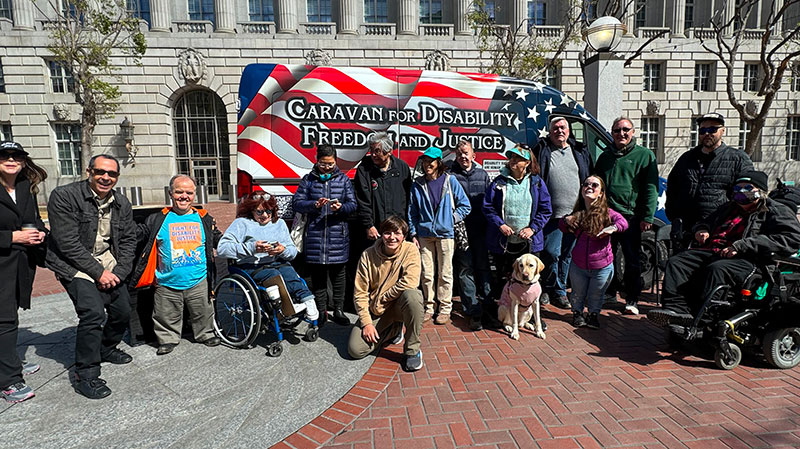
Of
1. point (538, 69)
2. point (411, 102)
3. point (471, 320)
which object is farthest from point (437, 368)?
point (538, 69)

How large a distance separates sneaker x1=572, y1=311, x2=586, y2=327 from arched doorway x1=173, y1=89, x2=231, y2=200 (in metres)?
20.4

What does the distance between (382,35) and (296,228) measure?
1958 cm

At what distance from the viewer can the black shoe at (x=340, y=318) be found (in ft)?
16.7

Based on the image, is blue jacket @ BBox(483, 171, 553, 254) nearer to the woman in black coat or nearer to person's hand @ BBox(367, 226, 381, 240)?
person's hand @ BBox(367, 226, 381, 240)

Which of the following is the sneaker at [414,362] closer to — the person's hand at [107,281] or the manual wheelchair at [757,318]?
the manual wheelchair at [757,318]

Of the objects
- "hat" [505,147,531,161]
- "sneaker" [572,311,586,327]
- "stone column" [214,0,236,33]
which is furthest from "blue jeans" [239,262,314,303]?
"stone column" [214,0,236,33]

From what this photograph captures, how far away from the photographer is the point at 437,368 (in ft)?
13.0

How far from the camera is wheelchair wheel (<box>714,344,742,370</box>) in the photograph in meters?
3.79

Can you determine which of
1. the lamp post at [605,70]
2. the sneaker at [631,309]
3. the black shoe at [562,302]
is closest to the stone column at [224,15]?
the lamp post at [605,70]

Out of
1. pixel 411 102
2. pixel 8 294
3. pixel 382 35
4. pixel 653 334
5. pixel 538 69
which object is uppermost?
pixel 382 35

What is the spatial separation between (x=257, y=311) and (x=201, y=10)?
76.4ft

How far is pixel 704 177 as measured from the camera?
4617 mm

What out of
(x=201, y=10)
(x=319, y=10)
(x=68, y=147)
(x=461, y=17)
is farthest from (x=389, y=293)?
(x=68, y=147)

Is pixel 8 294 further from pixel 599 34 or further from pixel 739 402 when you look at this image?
pixel 599 34
